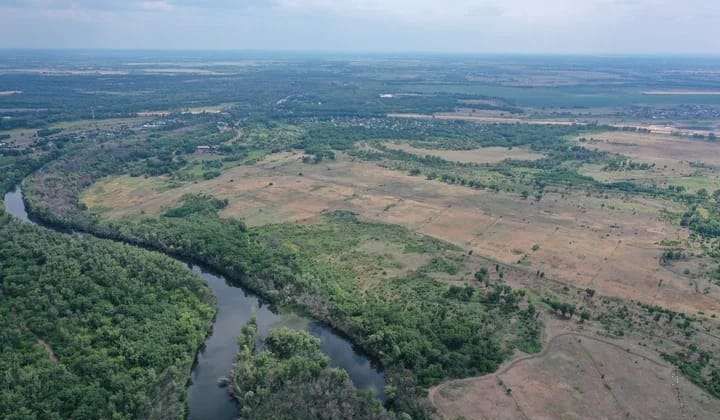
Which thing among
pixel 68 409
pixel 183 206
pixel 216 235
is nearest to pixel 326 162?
pixel 183 206

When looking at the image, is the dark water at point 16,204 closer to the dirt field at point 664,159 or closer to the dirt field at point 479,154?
the dirt field at point 479,154

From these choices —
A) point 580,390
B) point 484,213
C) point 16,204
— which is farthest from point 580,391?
point 16,204

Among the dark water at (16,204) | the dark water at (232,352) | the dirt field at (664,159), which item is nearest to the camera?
the dark water at (232,352)

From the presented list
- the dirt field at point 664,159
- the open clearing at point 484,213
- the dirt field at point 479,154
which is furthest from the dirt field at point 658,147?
the open clearing at point 484,213

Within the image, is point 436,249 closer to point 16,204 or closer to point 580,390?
point 580,390

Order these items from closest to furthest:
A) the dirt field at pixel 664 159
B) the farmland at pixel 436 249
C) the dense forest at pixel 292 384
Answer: the dense forest at pixel 292 384 < the farmland at pixel 436 249 < the dirt field at pixel 664 159

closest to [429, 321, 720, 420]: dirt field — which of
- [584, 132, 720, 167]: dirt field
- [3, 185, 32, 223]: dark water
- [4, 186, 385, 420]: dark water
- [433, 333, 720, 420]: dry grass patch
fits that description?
[433, 333, 720, 420]: dry grass patch

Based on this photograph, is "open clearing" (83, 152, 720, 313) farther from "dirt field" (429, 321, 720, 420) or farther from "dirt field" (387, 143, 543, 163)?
"dirt field" (387, 143, 543, 163)
